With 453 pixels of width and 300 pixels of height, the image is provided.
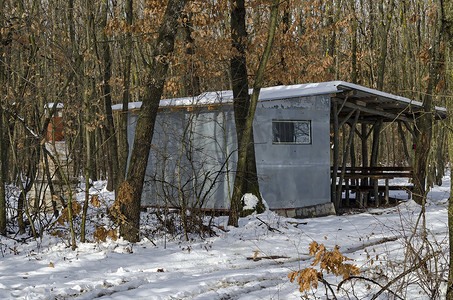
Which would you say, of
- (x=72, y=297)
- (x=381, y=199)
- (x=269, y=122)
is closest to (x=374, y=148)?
(x=381, y=199)

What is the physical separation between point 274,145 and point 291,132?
0.67 metres

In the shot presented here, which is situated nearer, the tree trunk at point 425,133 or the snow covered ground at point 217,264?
the snow covered ground at point 217,264

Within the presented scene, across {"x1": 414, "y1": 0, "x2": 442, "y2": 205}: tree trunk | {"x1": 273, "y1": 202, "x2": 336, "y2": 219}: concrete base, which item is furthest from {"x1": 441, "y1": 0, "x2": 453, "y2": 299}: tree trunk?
{"x1": 414, "y1": 0, "x2": 442, "y2": 205}: tree trunk

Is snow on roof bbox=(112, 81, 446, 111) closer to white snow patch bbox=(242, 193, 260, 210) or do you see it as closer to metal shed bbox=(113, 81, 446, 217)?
metal shed bbox=(113, 81, 446, 217)

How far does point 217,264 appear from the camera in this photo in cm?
853

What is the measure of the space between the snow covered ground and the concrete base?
1.85m

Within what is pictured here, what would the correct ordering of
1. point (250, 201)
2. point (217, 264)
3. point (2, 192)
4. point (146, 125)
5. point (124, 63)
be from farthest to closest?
point (124, 63)
point (250, 201)
point (2, 192)
point (146, 125)
point (217, 264)

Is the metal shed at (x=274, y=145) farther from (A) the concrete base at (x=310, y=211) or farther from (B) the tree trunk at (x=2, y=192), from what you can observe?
(B) the tree trunk at (x=2, y=192)

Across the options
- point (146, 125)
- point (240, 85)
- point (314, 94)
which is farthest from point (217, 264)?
point (314, 94)

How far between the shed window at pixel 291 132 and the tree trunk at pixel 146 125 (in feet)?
17.3

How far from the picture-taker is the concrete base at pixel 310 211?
47.7 ft

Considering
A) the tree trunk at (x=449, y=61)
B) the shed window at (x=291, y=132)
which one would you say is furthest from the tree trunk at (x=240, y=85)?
the tree trunk at (x=449, y=61)

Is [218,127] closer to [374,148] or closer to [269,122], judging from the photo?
[269,122]

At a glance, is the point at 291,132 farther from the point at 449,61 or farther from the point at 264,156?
the point at 449,61
